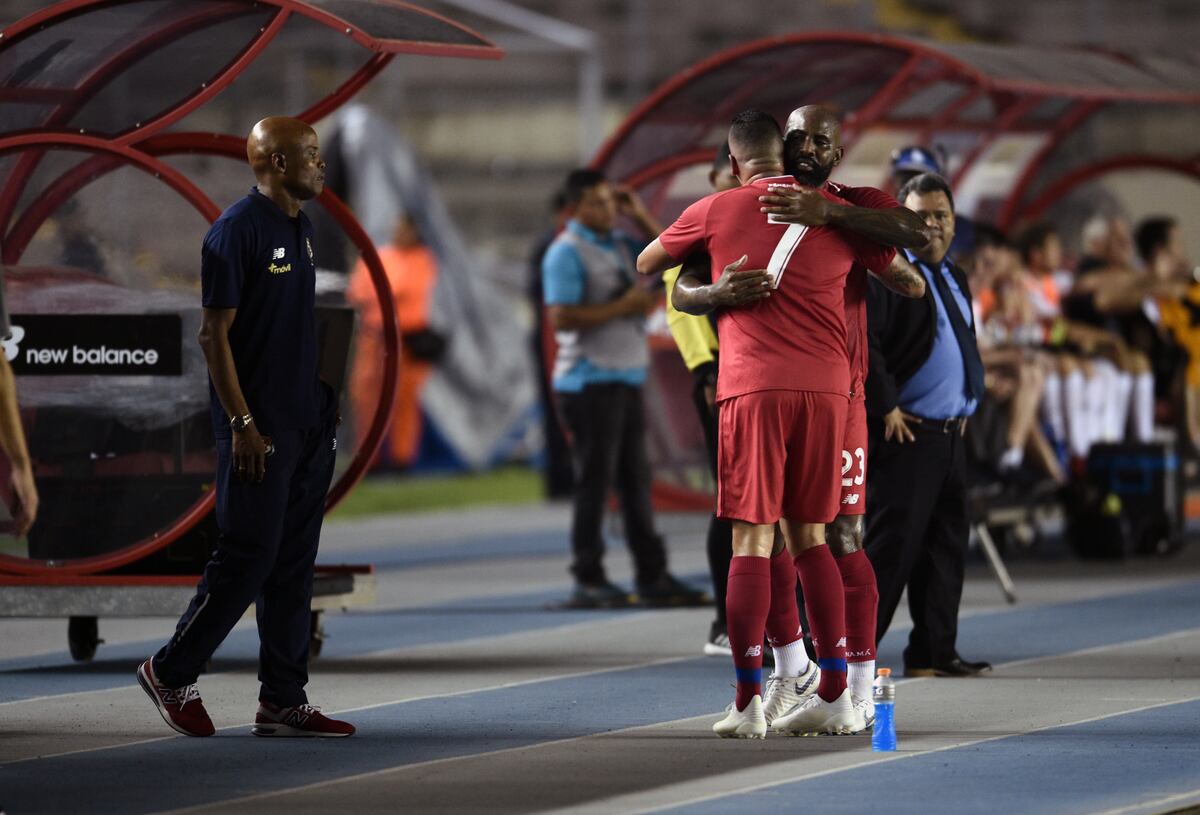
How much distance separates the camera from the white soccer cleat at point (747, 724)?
318 inches

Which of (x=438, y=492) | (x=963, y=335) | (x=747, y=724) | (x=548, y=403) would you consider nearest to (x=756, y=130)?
(x=747, y=724)

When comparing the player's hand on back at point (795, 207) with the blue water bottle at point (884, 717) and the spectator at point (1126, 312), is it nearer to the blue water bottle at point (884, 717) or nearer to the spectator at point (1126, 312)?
the blue water bottle at point (884, 717)

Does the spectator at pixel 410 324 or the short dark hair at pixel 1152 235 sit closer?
the short dark hair at pixel 1152 235

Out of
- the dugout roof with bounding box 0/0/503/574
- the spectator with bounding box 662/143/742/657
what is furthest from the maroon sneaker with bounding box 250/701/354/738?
the spectator with bounding box 662/143/742/657

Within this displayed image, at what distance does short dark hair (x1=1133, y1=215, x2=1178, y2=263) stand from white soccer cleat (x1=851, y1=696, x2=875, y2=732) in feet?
31.6

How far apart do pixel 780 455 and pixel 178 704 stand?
2.19 m

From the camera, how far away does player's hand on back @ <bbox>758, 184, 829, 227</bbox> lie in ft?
25.9

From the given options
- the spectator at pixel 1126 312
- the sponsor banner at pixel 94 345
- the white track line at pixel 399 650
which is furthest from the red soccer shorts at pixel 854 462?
the spectator at pixel 1126 312

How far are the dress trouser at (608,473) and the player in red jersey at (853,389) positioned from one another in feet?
14.3

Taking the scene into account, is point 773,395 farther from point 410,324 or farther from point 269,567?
point 410,324

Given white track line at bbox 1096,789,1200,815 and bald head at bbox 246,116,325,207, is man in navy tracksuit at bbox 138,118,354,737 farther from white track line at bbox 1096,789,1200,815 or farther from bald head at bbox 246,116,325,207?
white track line at bbox 1096,789,1200,815

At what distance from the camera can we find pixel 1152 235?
56.7 feet

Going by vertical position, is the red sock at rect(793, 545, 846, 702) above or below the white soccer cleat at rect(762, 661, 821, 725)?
above

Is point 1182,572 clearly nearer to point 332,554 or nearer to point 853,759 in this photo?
point 332,554
